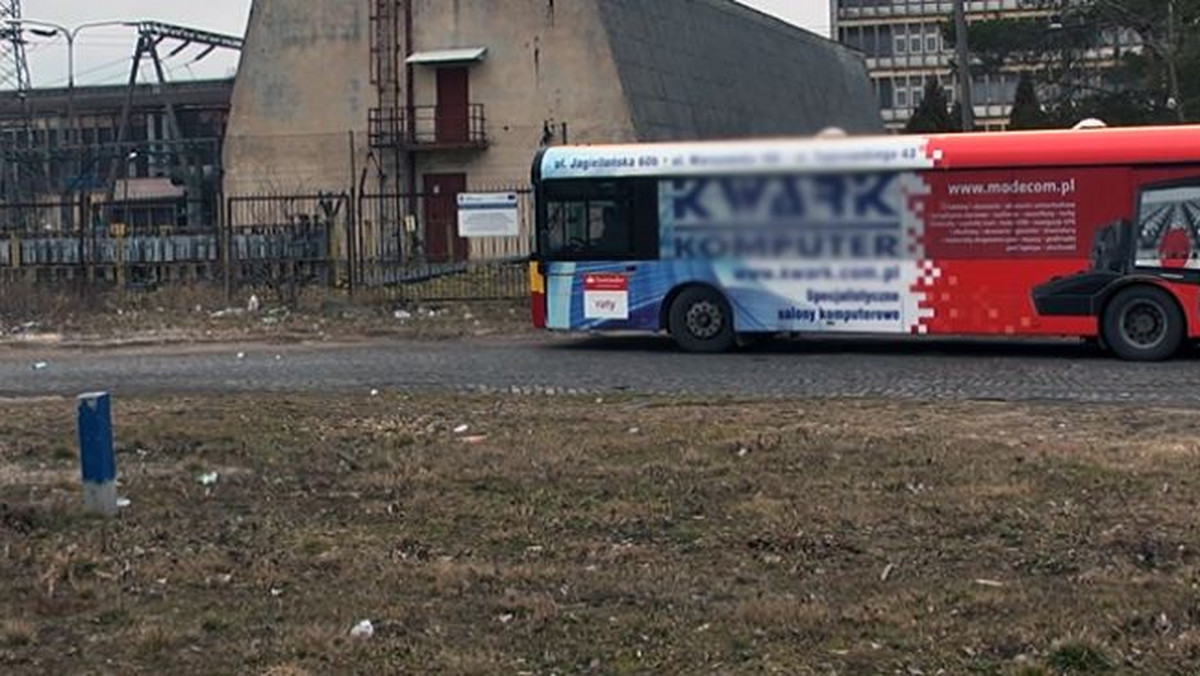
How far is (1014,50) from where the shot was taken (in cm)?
1242

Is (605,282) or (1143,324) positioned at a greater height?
(605,282)

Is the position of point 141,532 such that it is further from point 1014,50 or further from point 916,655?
point 1014,50

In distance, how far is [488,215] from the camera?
93.5ft

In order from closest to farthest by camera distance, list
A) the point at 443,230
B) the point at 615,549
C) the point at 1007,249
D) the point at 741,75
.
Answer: the point at 615,549, the point at 741,75, the point at 1007,249, the point at 443,230

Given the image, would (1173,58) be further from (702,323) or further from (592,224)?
(592,224)

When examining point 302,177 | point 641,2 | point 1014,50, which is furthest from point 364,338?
point 302,177

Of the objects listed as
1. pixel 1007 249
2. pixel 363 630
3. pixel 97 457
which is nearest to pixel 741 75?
pixel 363 630

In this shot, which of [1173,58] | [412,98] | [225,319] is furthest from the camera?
[412,98]

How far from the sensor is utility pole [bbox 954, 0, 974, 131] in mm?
6566

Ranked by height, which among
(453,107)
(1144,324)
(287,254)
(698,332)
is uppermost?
(453,107)

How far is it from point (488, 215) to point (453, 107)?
17.8 metres

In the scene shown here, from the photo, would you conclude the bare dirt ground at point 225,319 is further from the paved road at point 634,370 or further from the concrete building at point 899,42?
the concrete building at point 899,42

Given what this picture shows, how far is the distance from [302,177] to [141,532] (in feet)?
132

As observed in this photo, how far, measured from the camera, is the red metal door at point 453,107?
44.8m
